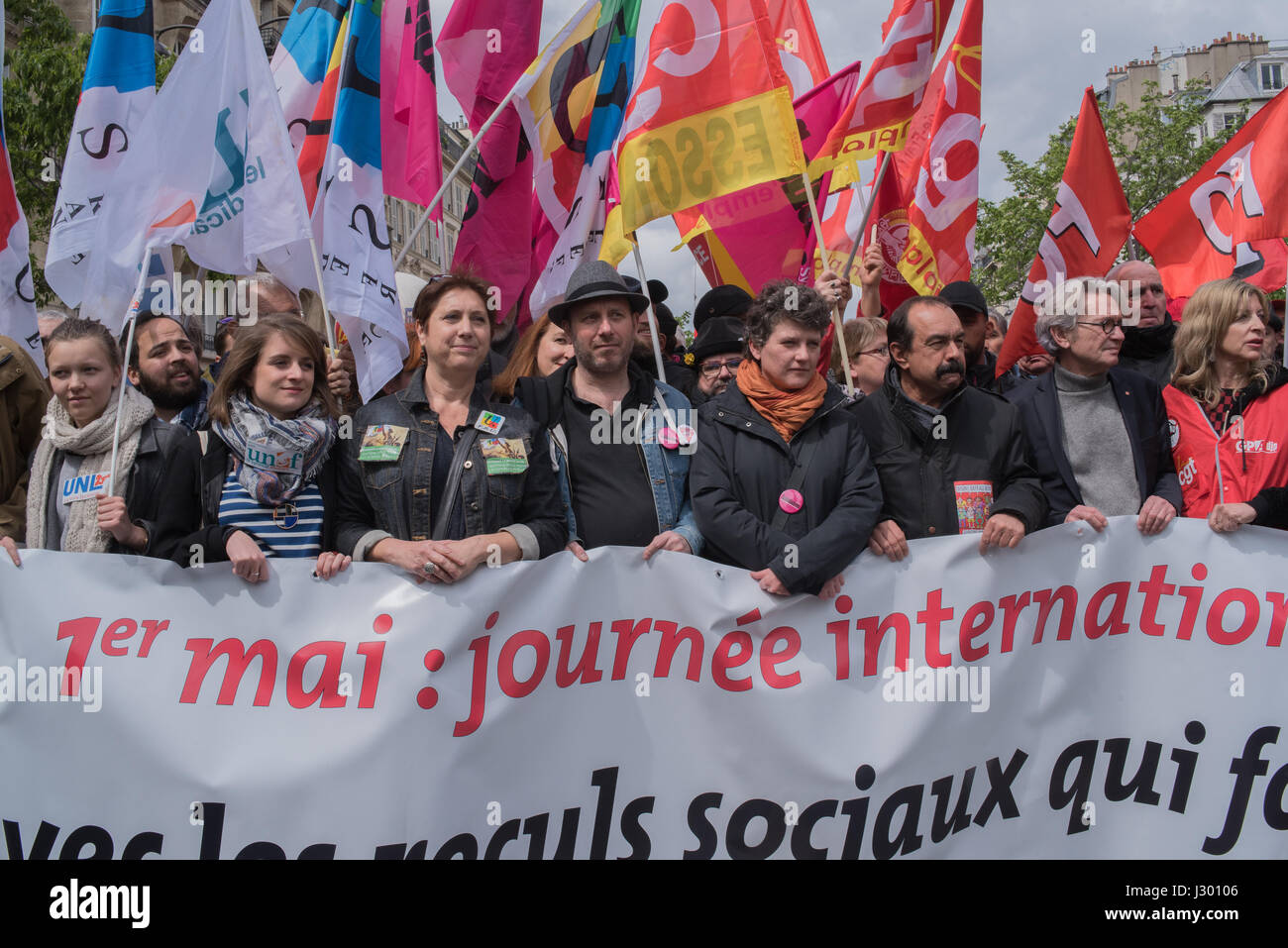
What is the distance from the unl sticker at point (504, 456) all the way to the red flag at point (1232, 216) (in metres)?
4.41

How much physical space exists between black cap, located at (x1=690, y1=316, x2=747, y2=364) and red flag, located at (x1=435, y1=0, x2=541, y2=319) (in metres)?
1.26

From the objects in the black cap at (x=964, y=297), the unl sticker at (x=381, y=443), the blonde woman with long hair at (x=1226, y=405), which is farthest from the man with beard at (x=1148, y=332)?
the unl sticker at (x=381, y=443)

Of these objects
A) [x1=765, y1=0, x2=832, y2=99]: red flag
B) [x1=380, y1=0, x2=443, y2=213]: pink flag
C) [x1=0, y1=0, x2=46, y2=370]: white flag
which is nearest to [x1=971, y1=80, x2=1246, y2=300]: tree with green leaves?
[x1=765, y1=0, x2=832, y2=99]: red flag

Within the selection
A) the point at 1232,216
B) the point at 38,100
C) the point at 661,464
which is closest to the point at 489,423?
the point at 661,464

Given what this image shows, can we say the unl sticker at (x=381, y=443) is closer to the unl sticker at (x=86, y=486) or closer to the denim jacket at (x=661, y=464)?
the denim jacket at (x=661, y=464)

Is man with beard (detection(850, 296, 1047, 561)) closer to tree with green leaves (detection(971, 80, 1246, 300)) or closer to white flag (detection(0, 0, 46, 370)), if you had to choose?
white flag (detection(0, 0, 46, 370))

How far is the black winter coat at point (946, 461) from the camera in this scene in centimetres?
459

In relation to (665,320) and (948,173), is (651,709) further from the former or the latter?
(948,173)

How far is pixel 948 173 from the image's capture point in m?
6.89

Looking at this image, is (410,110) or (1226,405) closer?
(1226,405)

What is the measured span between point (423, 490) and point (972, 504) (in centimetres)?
211

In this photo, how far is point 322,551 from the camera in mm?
4391

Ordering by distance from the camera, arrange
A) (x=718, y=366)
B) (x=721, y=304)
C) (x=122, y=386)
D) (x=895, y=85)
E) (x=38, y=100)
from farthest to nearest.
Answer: (x=38, y=100)
(x=721, y=304)
(x=895, y=85)
(x=718, y=366)
(x=122, y=386)
